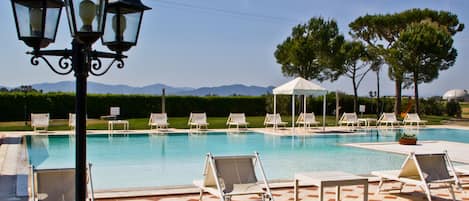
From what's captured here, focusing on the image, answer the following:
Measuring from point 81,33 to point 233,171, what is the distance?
2940mm

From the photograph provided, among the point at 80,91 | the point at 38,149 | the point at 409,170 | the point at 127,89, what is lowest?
the point at 38,149

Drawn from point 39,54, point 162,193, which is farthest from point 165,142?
point 39,54

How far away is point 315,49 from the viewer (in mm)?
27344

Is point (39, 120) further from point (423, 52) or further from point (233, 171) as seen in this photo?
point (423, 52)

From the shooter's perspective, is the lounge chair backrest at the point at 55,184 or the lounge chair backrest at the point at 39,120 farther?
the lounge chair backrest at the point at 39,120

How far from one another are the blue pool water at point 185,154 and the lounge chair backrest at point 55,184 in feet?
9.73

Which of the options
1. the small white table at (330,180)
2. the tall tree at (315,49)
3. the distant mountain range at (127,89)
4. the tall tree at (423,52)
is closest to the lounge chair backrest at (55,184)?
the small white table at (330,180)

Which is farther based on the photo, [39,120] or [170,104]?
[170,104]

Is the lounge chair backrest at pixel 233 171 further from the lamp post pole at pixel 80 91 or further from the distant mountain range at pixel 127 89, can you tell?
the distant mountain range at pixel 127 89

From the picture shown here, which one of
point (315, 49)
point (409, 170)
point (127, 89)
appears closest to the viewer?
point (409, 170)

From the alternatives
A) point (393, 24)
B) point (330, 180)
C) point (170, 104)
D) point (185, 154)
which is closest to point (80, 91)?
point (330, 180)

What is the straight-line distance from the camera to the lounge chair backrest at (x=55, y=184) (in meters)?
4.41

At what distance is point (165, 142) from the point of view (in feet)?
47.6

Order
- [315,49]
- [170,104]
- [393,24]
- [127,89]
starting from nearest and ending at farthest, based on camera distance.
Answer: [170,104] < [315,49] < [393,24] < [127,89]
